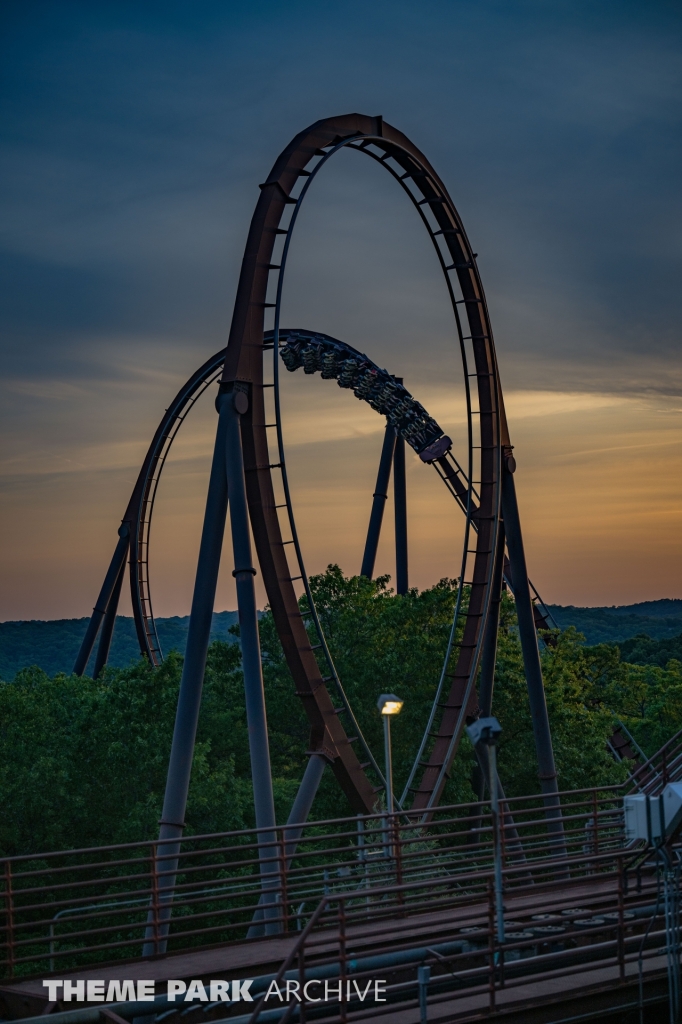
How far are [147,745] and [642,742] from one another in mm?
33150

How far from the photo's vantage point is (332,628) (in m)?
30.9

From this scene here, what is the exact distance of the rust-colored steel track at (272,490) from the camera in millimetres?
16797

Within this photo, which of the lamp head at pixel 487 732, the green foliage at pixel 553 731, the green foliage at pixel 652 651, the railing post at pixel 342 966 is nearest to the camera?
the railing post at pixel 342 966

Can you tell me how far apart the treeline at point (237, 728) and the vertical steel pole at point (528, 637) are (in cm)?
665

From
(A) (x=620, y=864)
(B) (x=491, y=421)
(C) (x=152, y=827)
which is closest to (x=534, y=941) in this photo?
(A) (x=620, y=864)

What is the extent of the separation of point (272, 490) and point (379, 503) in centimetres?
1538

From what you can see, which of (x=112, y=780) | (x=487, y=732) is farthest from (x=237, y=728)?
(x=487, y=732)

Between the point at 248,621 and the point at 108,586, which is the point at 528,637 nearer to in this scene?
the point at 248,621

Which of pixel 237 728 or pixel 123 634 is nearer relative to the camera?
pixel 237 728

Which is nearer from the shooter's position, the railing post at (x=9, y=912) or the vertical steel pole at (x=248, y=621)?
the railing post at (x=9, y=912)

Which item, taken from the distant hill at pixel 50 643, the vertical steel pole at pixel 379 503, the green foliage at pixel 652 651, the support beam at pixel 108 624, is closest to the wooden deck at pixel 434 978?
the vertical steel pole at pixel 379 503

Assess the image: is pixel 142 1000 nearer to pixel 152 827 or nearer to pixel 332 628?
pixel 152 827

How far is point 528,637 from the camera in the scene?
21125 mm

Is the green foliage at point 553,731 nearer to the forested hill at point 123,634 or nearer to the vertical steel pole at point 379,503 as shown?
the vertical steel pole at point 379,503
